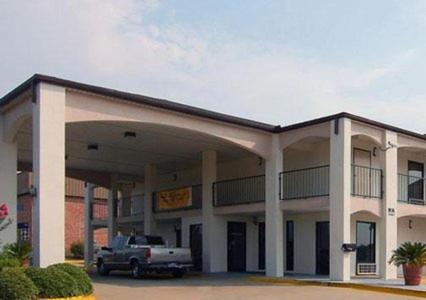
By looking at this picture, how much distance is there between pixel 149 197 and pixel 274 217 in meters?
10.2

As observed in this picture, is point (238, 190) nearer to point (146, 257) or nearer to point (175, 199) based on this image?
point (175, 199)

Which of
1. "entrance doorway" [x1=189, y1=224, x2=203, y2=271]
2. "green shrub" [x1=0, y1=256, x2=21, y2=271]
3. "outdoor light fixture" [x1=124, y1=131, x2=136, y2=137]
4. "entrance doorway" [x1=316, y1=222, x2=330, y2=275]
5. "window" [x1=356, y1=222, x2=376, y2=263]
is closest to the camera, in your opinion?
"green shrub" [x1=0, y1=256, x2=21, y2=271]

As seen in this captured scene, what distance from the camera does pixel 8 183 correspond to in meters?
20.7

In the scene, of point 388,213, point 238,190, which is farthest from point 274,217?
point 238,190

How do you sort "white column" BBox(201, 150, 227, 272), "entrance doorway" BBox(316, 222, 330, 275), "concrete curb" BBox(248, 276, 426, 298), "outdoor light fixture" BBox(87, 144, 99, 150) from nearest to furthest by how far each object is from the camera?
"concrete curb" BBox(248, 276, 426, 298), "entrance doorway" BBox(316, 222, 330, 275), "outdoor light fixture" BBox(87, 144, 99, 150), "white column" BBox(201, 150, 227, 272)

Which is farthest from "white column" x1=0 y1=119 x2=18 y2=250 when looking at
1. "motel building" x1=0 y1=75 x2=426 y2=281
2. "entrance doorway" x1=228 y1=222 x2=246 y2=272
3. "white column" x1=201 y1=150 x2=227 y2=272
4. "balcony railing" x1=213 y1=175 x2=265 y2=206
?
"entrance doorway" x1=228 y1=222 x2=246 y2=272

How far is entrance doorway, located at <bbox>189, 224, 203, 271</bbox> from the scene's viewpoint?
28.5 metres

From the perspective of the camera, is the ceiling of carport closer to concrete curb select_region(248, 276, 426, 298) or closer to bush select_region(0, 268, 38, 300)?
concrete curb select_region(248, 276, 426, 298)

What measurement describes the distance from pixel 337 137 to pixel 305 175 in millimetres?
3869

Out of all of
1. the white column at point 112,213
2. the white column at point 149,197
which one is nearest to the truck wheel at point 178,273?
the white column at point 149,197

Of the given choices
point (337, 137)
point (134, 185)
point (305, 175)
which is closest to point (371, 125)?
point (337, 137)

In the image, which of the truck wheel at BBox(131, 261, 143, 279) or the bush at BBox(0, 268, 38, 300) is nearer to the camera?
the bush at BBox(0, 268, 38, 300)

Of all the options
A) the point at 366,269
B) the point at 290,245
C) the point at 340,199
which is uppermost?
the point at 340,199

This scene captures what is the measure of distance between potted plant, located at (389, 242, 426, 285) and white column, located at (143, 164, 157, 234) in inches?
558
